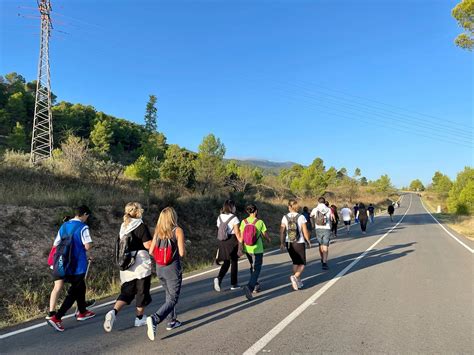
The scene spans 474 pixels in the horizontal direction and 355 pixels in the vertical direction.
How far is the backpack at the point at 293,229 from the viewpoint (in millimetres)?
7492

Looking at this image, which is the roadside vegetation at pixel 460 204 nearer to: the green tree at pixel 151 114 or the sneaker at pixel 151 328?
the sneaker at pixel 151 328

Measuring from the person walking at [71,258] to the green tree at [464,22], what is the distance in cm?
1972

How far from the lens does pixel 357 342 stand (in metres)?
4.52

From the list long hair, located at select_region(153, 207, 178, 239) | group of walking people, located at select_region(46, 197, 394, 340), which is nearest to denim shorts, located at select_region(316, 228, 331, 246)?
group of walking people, located at select_region(46, 197, 394, 340)

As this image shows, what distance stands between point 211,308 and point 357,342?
2.56 metres

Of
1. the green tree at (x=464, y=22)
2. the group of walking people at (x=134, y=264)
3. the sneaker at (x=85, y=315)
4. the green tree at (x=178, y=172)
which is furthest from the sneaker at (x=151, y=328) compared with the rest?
the green tree at (x=178, y=172)

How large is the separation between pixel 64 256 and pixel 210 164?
1308 inches

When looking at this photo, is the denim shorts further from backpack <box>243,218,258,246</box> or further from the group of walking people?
the group of walking people

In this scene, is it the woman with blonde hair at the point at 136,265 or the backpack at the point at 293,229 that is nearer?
the woman with blonde hair at the point at 136,265

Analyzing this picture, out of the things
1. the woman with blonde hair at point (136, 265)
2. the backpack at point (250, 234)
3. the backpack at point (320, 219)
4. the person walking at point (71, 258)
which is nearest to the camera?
the woman with blonde hair at point (136, 265)

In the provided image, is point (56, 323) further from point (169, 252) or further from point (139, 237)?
point (169, 252)

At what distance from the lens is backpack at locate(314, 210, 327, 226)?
1020cm

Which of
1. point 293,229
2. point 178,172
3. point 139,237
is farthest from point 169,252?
point 178,172

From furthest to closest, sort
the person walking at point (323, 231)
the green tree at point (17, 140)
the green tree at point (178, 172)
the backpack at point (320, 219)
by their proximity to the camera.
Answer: the green tree at point (17, 140) → the green tree at point (178, 172) → the backpack at point (320, 219) → the person walking at point (323, 231)
